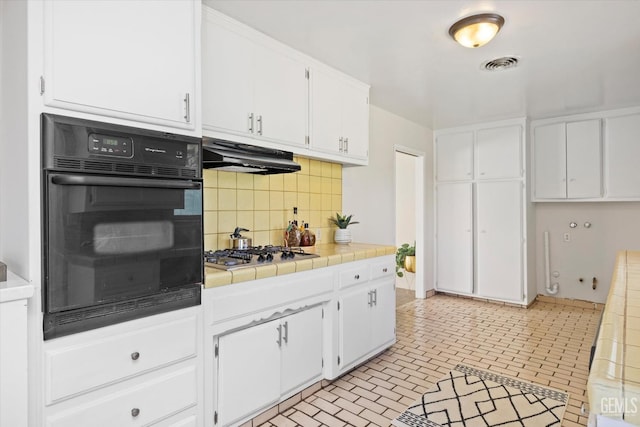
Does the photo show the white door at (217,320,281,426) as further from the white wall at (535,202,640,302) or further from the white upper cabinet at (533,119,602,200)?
the white wall at (535,202,640,302)

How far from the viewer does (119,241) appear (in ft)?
4.66

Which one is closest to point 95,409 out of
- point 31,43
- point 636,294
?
point 31,43

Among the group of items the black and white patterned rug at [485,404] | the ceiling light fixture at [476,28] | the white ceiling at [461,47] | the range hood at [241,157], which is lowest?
the black and white patterned rug at [485,404]

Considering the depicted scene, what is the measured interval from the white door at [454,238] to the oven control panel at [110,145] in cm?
437

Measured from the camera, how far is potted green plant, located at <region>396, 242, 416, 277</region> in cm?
543

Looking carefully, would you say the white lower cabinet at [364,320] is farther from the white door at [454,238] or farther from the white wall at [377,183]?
the white door at [454,238]

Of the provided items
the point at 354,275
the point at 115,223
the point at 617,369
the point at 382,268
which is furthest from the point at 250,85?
the point at 617,369

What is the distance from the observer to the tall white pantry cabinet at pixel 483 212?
4.50 m

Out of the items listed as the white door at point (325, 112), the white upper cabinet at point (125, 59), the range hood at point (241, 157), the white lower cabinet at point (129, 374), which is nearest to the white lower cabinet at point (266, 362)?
the white lower cabinet at point (129, 374)

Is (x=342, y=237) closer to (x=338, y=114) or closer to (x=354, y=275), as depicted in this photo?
(x=354, y=275)

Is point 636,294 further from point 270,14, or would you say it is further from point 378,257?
point 270,14

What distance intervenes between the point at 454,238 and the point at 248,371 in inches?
149

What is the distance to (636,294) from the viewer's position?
128cm

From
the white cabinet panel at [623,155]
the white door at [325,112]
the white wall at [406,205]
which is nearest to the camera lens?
the white door at [325,112]
